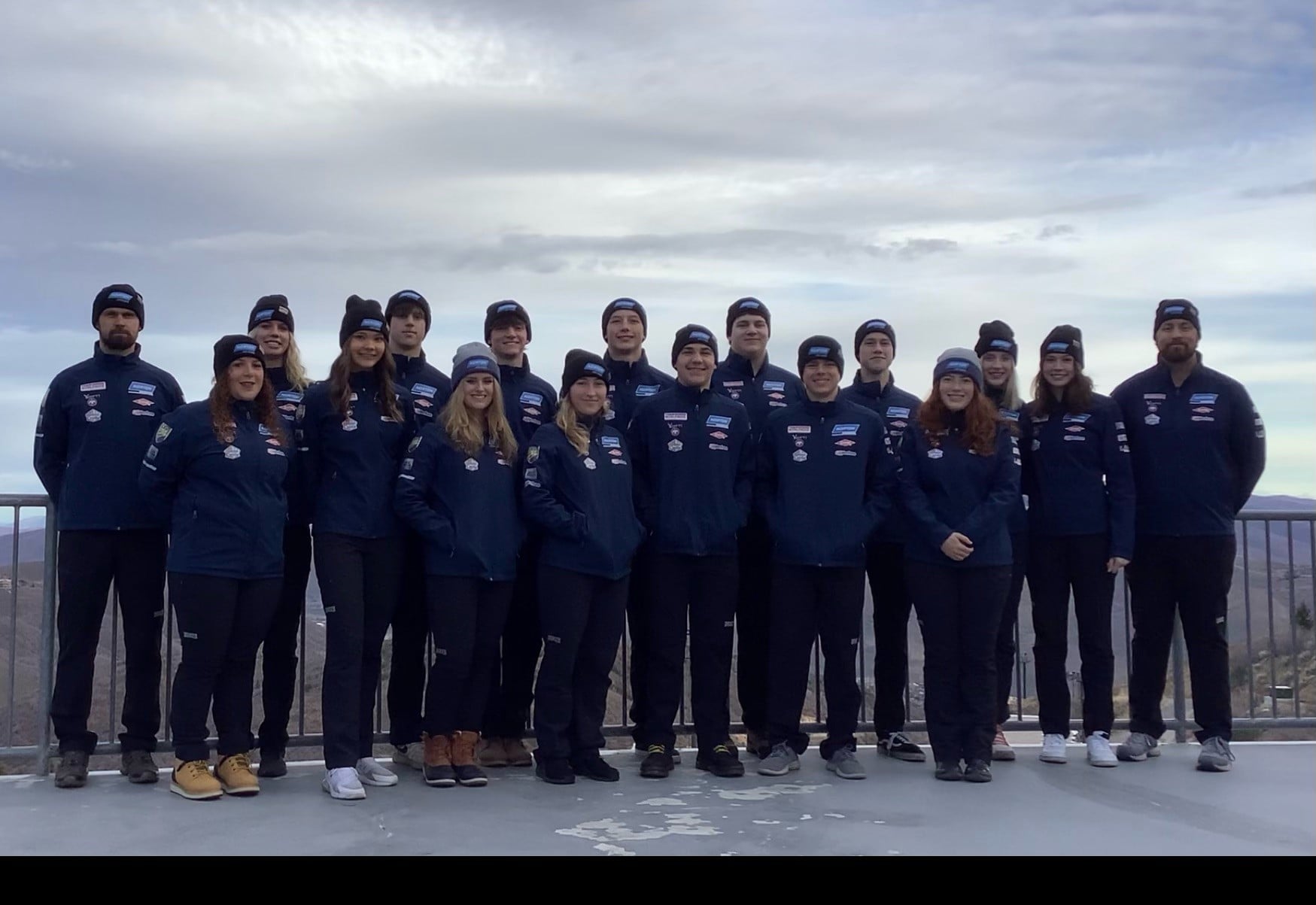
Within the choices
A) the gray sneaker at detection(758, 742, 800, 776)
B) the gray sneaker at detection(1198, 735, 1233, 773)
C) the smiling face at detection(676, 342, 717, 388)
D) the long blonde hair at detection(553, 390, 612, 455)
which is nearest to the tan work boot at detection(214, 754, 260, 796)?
the long blonde hair at detection(553, 390, 612, 455)

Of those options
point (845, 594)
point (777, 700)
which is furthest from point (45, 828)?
point (845, 594)

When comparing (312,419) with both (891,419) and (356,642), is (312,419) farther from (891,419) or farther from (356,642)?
(891,419)

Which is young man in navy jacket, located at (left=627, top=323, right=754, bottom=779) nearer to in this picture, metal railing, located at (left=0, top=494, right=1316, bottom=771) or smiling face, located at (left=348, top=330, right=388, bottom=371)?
metal railing, located at (left=0, top=494, right=1316, bottom=771)

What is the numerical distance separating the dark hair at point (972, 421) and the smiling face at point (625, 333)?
1.52 metres

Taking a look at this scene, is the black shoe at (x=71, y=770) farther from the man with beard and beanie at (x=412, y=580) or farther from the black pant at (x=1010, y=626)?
the black pant at (x=1010, y=626)

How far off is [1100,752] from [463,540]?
133 inches

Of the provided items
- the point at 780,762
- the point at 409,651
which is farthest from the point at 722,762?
the point at 409,651

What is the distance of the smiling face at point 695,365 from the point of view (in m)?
5.88

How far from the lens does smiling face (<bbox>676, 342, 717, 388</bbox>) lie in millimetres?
5875

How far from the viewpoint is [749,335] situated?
634cm

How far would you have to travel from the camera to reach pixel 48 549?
5.72 meters

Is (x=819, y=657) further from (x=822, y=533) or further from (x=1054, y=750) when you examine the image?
(x=1054, y=750)
